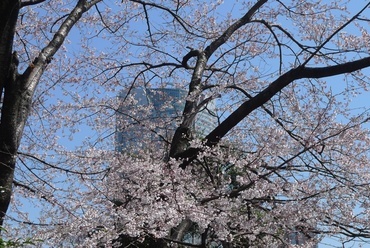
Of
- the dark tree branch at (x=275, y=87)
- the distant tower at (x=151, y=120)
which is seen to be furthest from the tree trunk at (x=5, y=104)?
the distant tower at (x=151, y=120)

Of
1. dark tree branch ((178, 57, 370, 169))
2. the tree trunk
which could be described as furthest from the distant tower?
the tree trunk

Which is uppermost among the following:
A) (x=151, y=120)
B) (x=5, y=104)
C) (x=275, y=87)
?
(x=151, y=120)

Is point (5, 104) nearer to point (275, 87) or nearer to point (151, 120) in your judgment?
point (275, 87)

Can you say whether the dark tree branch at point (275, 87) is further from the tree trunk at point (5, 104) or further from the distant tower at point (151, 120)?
the tree trunk at point (5, 104)

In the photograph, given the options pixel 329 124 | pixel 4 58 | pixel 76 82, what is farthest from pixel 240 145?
pixel 4 58

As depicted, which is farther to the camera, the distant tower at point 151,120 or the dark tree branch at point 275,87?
the distant tower at point 151,120

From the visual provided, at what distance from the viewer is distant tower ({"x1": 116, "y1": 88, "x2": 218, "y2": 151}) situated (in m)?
7.97

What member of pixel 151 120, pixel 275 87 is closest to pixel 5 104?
pixel 275 87

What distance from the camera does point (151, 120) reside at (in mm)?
8211

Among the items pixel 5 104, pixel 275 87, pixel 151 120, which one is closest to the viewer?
pixel 5 104

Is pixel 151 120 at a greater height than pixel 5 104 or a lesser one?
greater

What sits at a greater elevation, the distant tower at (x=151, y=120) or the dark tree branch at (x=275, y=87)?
the distant tower at (x=151, y=120)

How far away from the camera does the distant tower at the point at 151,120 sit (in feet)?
26.1

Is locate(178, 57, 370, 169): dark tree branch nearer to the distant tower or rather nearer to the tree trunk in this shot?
the distant tower
